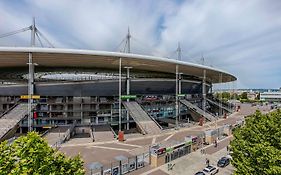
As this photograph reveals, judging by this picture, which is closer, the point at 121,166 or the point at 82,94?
the point at 121,166

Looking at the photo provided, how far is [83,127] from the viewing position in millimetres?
51781

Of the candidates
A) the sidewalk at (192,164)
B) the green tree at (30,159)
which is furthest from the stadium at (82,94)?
the green tree at (30,159)

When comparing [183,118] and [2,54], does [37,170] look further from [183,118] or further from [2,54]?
[183,118]

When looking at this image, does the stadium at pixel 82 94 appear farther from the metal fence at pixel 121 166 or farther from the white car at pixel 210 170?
the white car at pixel 210 170

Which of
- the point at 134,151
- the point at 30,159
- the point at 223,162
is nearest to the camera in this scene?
the point at 30,159

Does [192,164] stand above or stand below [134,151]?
below

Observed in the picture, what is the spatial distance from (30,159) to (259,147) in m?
17.5

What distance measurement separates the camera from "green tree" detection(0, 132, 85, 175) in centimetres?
973

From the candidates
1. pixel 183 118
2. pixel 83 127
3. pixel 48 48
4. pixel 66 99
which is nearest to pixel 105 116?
pixel 83 127

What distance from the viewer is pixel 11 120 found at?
4344 centimetres

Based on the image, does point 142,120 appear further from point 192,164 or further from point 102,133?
point 192,164

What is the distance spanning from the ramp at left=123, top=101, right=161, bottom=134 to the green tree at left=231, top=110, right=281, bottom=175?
24965mm

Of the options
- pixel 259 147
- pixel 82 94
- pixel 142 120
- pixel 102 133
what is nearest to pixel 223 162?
pixel 259 147

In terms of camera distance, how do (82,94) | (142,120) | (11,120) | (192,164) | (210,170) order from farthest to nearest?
(82,94)
(142,120)
(11,120)
(192,164)
(210,170)
